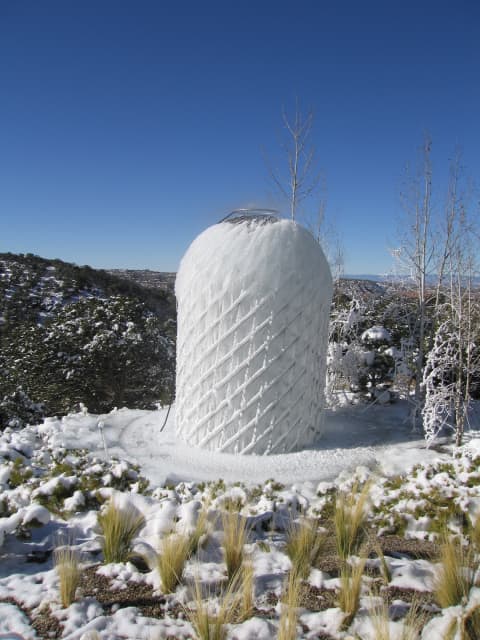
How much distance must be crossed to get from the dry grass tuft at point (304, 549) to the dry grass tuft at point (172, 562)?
0.71 metres

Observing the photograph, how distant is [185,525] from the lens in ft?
10.8

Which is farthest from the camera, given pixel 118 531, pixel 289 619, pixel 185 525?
pixel 185 525

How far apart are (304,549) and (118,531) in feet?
4.18

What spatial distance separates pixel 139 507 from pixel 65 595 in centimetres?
102

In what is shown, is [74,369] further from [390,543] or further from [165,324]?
[390,543]

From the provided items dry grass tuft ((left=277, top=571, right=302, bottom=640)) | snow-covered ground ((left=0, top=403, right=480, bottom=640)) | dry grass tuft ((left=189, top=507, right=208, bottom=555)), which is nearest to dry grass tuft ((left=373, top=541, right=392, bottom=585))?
snow-covered ground ((left=0, top=403, right=480, bottom=640))

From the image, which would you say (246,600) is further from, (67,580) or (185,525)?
(67,580)

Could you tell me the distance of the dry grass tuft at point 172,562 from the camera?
2727mm

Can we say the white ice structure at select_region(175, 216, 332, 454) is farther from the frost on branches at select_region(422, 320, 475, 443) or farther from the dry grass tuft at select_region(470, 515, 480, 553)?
the dry grass tuft at select_region(470, 515, 480, 553)

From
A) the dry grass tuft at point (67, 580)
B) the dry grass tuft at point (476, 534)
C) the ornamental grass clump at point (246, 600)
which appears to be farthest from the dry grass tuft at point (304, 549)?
the dry grass tuft at point (67, 580)

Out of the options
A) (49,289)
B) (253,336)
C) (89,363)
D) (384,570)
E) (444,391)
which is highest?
(49,289)

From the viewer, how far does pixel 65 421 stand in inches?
316

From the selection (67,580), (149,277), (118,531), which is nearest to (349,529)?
(118,531)

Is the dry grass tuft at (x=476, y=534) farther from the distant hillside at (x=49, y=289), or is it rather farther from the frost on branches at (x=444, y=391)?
the distant hillside at (x=49, y=289)
